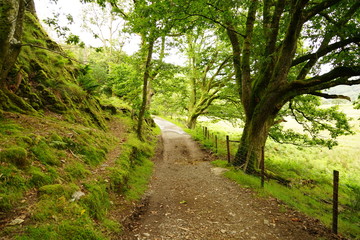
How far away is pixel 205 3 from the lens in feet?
23.8

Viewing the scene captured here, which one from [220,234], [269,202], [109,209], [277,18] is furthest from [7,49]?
[277,18]

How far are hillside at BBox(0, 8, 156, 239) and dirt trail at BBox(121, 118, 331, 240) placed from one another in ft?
2.47

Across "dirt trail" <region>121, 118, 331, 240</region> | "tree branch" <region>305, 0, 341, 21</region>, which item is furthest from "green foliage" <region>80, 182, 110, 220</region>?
"tree branch" <region>305, 0, 341, 21</region>

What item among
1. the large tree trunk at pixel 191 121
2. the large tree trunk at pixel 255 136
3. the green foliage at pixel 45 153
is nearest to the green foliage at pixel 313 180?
the large tree trunk at pixel 255 136

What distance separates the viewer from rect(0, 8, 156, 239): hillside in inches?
125

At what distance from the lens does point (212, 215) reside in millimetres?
5230

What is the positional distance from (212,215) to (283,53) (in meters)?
6.31

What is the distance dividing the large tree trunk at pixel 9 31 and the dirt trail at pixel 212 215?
5.46m

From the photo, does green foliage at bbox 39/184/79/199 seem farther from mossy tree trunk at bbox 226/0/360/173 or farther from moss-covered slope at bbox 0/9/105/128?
mossy tree trunk at bbox 226/0/360/173

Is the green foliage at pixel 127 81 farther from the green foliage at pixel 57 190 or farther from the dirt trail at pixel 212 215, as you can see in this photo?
the green foliage at pixel 57 190

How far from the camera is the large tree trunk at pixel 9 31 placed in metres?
4.62

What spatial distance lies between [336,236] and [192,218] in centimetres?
341

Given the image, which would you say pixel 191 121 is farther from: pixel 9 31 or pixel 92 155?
pixel 9 31

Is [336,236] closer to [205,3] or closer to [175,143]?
[205,3]
